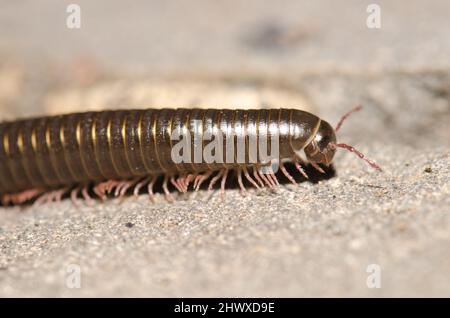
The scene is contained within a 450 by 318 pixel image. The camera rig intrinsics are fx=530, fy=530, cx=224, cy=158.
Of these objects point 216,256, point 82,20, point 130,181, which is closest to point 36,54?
point 82,20

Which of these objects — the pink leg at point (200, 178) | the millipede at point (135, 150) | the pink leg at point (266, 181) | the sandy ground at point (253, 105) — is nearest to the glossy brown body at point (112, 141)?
the millipede at point (135, 150)

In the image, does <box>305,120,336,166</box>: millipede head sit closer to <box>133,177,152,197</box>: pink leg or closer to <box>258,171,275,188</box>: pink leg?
<box>258,171,275,188</box>: pink leg

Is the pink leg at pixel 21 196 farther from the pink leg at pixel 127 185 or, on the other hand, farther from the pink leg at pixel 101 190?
the pink leg at pixel 127 185

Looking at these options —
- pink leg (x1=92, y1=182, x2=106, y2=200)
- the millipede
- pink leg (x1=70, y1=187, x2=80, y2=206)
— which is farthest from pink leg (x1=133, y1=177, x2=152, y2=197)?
pink leg (x1=70, y1=187, x2=80, y2=206)

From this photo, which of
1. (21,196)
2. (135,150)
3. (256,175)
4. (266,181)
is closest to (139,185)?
(135,150)

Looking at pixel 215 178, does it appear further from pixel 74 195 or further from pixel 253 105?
pixel 253 105
